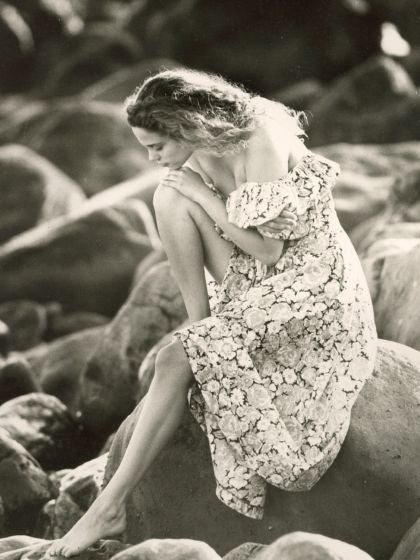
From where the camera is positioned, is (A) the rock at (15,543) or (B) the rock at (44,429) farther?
(B) the rock at (44,429)

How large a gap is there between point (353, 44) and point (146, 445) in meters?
7.18

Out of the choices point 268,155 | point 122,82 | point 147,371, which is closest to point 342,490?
point 268,155

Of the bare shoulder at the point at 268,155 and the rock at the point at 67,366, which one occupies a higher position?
the bare shoulder at the point at 268,155

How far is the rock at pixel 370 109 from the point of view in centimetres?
934

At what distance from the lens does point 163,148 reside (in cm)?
349

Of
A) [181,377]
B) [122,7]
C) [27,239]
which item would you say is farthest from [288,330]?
[122,7]

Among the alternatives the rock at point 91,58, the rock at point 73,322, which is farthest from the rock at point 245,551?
the rock at point 91,58

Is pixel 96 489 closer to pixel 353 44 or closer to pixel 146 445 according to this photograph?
pixel 146 445

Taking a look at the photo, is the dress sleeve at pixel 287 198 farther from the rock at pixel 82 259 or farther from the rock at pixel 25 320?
the rock at pixel 25 320

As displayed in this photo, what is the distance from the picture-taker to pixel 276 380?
130 inches

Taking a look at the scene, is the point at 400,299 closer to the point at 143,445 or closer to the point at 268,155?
the point at 268,155

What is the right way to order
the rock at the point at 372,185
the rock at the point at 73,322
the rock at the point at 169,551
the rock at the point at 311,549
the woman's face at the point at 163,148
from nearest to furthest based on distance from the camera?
the rock at the point at 311,549 → the rock at the point at 169,551 → the woman's face at the point at 163,148 → the rock at the point at 372,185 → the rock at the point at 73,322

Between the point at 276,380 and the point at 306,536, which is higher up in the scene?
the point at 276,380

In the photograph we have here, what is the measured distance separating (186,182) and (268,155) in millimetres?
296
